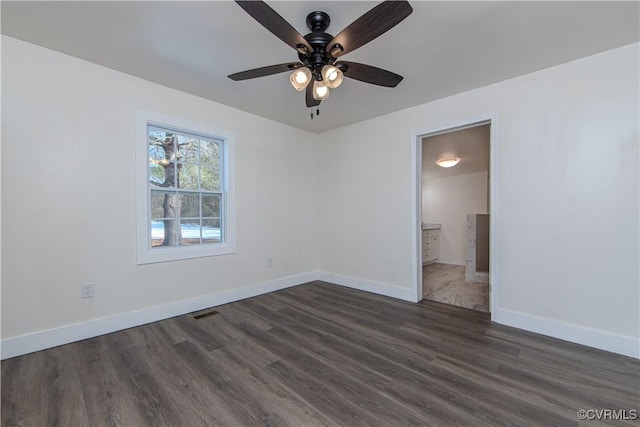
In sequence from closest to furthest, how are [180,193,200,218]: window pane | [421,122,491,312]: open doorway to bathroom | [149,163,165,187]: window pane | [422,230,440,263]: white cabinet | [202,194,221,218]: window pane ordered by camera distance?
1. [149,163,165,187]: window pane
2. [180,193,200,218]: window pane
3. [202,194,221,218]: window pane
4. [421,122,491,312]: open doorway to bathroom
5. [422,230,440,263]: white cabinet

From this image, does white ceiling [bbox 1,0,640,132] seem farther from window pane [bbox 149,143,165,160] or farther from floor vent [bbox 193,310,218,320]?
floor vent [bbox 193,310,218,320]

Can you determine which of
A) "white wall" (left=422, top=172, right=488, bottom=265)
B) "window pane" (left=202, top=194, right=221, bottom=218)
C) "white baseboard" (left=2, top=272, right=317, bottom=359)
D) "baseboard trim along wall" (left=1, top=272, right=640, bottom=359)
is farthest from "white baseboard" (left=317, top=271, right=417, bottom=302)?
"white wall" (left=422, top=172, right=488, bottom=265)

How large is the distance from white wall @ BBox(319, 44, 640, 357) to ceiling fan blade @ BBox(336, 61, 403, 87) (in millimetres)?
1464

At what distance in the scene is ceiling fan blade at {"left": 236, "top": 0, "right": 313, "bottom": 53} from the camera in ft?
4.29

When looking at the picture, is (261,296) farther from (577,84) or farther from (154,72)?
(577,84)

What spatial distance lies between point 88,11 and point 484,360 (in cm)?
383

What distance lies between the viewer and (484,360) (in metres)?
2.05

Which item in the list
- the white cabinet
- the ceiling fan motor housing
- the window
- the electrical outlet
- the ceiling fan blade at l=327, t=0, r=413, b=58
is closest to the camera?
the ceiling fan blade at l=327, t=0, r=413, b=58

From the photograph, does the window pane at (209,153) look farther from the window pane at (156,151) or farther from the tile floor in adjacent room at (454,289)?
the tile floor in adjacent room at (454,289)

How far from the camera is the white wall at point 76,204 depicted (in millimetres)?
2117

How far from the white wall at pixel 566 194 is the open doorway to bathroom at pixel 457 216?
384mm

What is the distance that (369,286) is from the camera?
384cm

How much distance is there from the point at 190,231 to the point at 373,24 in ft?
9.35

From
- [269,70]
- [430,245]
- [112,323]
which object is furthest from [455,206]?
[112,323]
